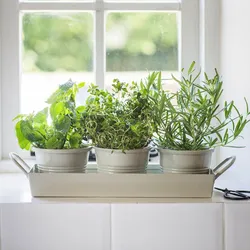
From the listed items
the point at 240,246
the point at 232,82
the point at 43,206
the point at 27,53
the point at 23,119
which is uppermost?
the point at 27,53

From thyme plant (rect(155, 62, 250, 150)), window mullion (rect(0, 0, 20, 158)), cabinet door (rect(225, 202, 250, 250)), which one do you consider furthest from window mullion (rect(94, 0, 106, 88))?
cabinet door (rect(225, 202, 250, 250))

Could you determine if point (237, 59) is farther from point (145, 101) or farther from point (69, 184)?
point (69, 184)

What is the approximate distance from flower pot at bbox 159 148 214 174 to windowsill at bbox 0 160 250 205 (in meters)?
0.07

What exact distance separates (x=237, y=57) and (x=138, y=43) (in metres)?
0.35

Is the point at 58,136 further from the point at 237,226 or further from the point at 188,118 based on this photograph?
the point at 237,226

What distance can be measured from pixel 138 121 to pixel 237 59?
0.38 meters

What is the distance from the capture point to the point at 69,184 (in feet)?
3.76

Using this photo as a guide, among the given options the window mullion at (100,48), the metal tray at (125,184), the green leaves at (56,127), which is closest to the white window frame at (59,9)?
the window mullion at (100,48)

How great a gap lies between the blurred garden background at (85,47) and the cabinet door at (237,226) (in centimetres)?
56

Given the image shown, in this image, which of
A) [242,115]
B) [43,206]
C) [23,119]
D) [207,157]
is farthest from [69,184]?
[242,115]

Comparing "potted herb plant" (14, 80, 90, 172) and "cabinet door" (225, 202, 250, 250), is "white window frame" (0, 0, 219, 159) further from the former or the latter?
"cabinet door" (225, 202, 250, 250)

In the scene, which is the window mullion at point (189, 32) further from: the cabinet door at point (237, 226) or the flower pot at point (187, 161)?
the cabinet door at point (237, 226)

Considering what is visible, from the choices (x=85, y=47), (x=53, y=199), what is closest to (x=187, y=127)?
(x=53, y=199)

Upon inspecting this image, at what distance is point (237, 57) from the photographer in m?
1.31
